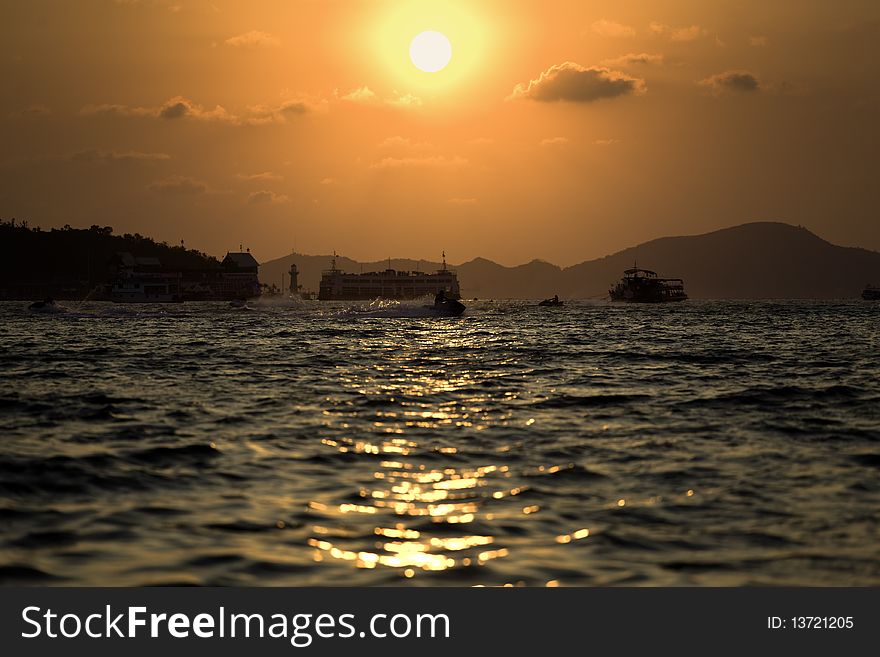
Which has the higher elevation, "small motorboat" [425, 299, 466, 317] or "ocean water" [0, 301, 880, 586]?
"small motorboat" [425, 299, 466, 317]

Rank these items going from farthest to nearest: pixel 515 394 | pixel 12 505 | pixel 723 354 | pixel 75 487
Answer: pixel 723 354 < pixel 515 394 < pixel 75 487 < pixel 12 505

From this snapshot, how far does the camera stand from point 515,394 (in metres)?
24.5

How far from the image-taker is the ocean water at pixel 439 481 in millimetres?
8820

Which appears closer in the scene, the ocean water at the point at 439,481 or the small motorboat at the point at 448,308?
the ocean water at the point at 439,481

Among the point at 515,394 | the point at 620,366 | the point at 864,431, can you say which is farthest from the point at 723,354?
the point at 864,431

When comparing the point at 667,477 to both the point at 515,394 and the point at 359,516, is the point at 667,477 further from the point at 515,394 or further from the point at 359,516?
the point at 515,394

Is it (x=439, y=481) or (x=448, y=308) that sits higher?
(x=448, y=308)

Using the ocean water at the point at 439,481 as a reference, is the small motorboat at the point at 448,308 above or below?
above

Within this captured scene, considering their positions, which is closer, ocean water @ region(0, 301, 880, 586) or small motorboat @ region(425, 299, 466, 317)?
ocean water @ region(0, 301, 880, 586)

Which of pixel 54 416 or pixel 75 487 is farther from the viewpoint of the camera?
pixel 54 416

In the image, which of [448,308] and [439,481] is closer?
[439,481]

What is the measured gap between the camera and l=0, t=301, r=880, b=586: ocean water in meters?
8.82

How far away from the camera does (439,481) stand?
1269cm
